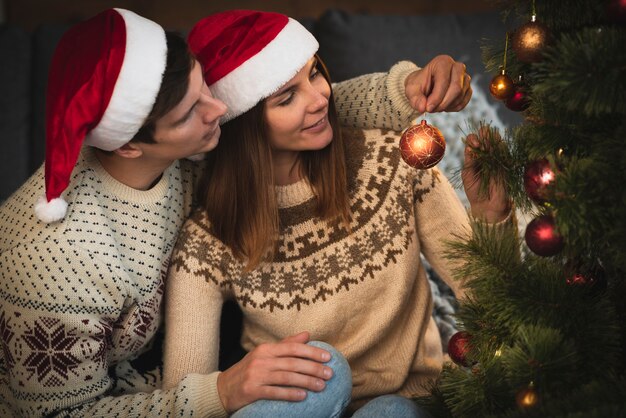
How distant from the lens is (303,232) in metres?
1.37

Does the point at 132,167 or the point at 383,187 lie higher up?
the point at 132,167

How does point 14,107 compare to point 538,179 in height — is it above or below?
below

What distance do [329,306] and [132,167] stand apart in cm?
44

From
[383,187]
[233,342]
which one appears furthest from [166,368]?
[383,187]

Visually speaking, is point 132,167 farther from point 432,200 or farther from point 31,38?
point 31,38

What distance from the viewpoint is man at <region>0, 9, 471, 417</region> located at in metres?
1.12

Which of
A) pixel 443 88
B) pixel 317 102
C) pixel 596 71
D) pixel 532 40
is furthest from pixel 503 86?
pixel 317 102

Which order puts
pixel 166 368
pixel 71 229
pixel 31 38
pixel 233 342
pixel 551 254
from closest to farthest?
pixel 551 254
pixel 71 229
pixel 166 368
pixel 233 342
pixel 31 38

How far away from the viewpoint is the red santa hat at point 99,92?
1.10 metres

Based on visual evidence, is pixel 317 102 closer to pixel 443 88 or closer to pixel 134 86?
pixel 443 88

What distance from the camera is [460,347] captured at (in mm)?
1045

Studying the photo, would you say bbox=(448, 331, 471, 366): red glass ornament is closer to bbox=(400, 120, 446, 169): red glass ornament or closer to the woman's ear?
bbox=(400, 120, 446, 169): red glass ornament

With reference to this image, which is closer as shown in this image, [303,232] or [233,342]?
[303,232]

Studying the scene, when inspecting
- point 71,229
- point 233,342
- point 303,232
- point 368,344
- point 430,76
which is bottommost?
point 233,342
